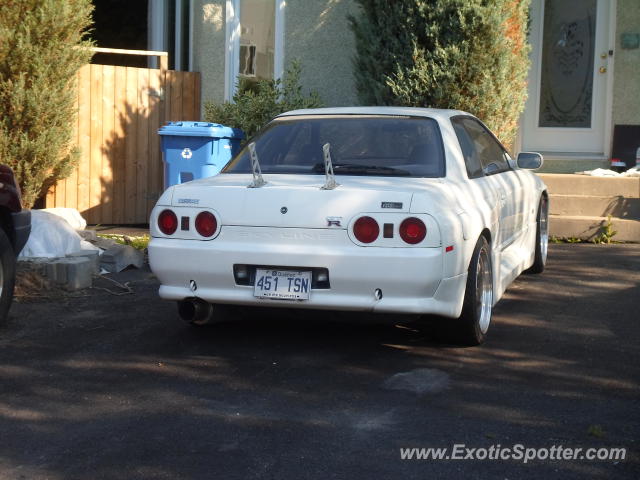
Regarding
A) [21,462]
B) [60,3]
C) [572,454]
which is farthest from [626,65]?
[21,462]

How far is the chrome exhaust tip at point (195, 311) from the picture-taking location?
622 centimetres

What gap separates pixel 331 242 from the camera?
5430 millimetres

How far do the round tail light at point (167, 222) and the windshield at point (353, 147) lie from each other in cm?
72

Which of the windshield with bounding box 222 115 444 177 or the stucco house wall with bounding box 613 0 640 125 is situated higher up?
the stucco house wall with bounding box 613 0 640 125

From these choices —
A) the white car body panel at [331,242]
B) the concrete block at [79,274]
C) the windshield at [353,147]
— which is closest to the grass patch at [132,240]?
the concrete block at [79,274]

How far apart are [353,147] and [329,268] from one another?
1.11 meters

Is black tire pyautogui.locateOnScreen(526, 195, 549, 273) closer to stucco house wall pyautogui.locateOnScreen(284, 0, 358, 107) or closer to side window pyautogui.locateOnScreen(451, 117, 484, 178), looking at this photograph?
side window pyautogui.locateOnScreen(451, 117, 484, 178)

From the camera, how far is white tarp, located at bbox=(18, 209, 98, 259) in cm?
841

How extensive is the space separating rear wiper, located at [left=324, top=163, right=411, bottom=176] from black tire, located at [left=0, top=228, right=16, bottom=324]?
225 cm

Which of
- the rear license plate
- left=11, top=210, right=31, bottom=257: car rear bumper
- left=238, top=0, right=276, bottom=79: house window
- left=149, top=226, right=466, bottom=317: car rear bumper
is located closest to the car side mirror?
left=149, top=226, right=466, bottom=317: car rear bumper

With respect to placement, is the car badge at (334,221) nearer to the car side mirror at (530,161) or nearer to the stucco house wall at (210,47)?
the car side mirror at (530,161)

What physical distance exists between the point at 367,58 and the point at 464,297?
21.2ft

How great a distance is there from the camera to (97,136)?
11750mm

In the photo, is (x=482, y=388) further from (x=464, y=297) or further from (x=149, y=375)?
(x=149, y=375)
